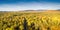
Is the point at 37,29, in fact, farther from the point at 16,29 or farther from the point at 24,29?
the point at 16,29

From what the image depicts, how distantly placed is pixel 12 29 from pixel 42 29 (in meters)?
4.68

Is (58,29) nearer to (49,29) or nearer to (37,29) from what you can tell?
(49,29)

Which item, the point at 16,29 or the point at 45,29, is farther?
the point at 45,29

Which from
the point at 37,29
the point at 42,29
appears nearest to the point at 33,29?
the point at 37,29

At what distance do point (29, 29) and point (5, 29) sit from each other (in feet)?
12.4

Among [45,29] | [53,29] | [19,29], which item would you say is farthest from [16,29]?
[53,29]

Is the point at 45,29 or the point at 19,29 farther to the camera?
the point at 45,29

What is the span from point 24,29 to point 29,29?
78cm

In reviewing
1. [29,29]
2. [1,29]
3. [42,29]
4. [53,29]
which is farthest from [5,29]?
[53,29]

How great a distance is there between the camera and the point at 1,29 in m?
19.0

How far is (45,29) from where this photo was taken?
784 inches

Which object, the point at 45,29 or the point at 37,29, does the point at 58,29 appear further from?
the point at 37,29

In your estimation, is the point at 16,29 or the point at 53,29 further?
the point at 53,29

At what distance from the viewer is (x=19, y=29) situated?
60.7 ft
